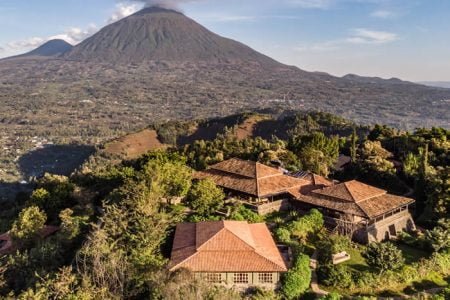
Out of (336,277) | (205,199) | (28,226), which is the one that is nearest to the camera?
(336,277)

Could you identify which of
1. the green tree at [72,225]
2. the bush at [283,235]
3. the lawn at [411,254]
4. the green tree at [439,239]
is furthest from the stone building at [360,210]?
the green tree at [72,225]

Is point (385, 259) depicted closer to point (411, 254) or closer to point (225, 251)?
point (411, 254)

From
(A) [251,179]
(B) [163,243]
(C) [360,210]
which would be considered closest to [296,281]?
(B) [163,243]

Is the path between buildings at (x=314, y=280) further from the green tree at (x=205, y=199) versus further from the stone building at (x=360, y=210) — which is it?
the green tree at (x=205, y=199)

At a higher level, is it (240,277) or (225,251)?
(225,251)

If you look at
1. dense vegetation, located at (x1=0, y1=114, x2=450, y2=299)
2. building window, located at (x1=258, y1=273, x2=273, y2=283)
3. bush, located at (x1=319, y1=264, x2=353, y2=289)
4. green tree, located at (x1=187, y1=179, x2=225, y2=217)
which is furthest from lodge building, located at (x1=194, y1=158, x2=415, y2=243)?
building window, located at (x1=258, y1=273, x2=273, y2=283)
